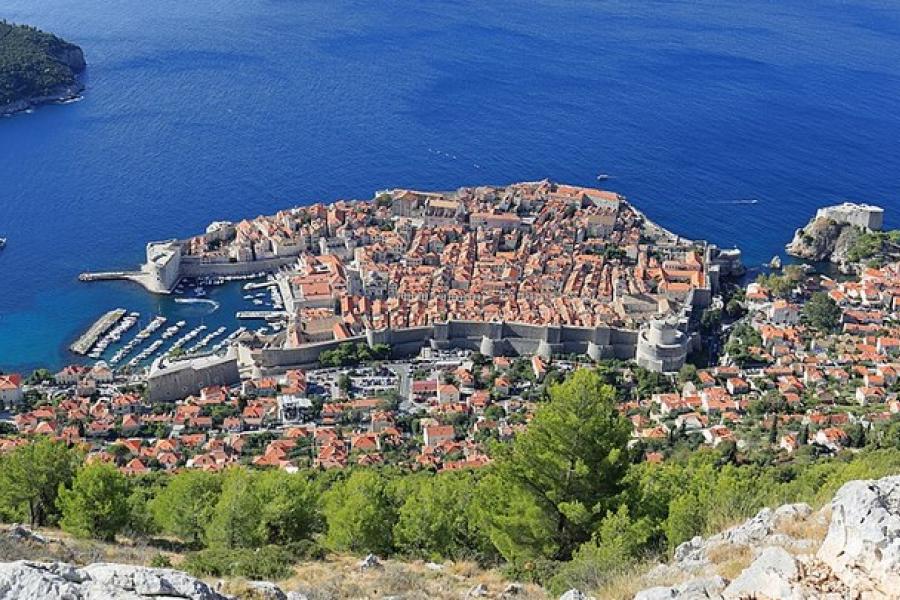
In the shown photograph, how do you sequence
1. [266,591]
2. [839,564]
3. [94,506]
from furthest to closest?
1. [94,506]
2. [266,591]
3. [839,564]

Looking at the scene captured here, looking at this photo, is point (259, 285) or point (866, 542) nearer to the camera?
point (866, 542)

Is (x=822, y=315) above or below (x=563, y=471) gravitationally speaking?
below

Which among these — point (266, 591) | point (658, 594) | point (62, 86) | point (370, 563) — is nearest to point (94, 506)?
point (370, 563)

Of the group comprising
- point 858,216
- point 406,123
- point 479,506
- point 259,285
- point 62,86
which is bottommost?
point 259,285

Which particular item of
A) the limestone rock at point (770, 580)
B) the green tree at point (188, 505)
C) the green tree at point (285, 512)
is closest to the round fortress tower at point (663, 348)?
the green tree at point (188, 505)

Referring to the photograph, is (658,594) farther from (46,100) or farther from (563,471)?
(46,100)

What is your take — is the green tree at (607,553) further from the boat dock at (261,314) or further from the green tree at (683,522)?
the boat dock at (261,314)
